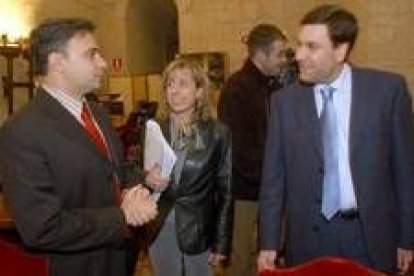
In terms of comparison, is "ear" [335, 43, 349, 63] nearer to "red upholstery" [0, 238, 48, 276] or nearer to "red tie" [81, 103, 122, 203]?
"red tie" [81, 103, 122, 203]

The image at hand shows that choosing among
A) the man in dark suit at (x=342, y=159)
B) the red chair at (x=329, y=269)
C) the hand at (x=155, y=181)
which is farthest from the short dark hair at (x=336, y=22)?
the red chair at (x=329, y=269)

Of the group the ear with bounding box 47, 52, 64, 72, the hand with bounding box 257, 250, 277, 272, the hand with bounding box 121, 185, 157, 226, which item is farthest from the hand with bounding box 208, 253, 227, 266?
the ear with bounding box 47, 52, 64, 72

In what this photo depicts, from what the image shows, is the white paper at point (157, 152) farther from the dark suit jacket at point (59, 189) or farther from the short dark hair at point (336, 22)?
the short dark hair at point (336, 22)

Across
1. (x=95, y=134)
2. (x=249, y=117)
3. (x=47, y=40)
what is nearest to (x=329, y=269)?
(x=95, y=134)

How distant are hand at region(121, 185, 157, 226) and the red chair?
1.70ft

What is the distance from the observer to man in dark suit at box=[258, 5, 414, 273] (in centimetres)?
286

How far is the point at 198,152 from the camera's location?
3385 mm

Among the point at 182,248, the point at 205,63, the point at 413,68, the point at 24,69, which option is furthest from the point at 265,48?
the point at 24,69

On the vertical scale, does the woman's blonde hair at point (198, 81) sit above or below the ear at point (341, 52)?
below

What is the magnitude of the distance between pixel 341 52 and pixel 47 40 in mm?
1087

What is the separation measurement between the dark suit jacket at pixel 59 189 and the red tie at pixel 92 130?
4 centimetres

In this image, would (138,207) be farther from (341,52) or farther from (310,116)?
(341,52)

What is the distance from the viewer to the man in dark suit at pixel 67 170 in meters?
2.34

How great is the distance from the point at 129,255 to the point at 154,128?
571mm
